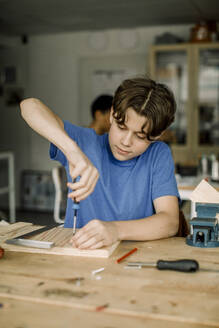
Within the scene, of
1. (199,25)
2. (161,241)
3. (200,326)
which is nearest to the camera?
(200,326)

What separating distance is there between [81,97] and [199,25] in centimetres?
199

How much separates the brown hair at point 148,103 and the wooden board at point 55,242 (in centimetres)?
45

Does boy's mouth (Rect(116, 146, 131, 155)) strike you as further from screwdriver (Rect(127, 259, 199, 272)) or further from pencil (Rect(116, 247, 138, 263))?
screwdriver (Rect(127, 259, 199, 272))

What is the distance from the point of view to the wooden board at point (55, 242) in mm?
1177

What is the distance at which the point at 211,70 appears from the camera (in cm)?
506

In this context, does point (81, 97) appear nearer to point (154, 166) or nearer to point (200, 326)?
point (154, 166)

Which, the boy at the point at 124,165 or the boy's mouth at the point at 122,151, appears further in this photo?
the boy's mouth at the point at 122,151

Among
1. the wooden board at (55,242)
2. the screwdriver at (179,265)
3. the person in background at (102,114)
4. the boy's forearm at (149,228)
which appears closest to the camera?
the screwdriver at (179,265)

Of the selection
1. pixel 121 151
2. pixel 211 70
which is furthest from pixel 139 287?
pixel 211 70

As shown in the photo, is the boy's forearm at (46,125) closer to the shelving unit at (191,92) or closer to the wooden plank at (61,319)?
the wooden plank at (61,319)

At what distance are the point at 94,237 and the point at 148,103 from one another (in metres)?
0.53

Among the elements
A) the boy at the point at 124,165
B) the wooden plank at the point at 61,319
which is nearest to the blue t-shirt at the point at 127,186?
the boy at the point at 124,165

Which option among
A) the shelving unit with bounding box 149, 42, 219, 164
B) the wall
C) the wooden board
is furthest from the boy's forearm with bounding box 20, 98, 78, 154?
the wall

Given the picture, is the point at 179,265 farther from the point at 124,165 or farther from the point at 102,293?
the point at 124,165
